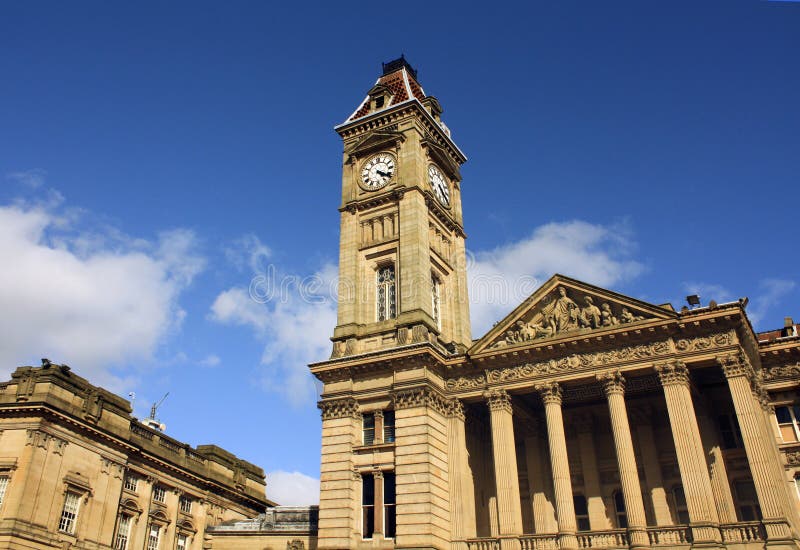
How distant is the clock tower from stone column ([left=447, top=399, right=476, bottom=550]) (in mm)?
4801

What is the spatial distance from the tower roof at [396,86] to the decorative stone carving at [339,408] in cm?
2268

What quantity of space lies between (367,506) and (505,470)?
802 centimetres

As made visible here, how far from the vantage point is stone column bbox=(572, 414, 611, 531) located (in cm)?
4347

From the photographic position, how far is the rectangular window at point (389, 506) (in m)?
41.0

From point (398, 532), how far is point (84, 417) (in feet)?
→ 72.7

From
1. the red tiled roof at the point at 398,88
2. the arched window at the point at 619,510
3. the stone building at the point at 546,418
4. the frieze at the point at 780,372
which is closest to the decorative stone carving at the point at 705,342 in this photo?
the stone building at the point at 546,418

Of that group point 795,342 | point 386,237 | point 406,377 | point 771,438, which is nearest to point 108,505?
point 406,377

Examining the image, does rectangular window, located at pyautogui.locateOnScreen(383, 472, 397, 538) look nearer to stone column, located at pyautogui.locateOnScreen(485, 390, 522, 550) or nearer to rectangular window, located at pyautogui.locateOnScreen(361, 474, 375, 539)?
rectangular window, located at pyautogui.locateOnScreen(361, 474, 375, 539)

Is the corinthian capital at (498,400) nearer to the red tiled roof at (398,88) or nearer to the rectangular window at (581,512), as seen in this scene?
the rectangular window at (581,512)

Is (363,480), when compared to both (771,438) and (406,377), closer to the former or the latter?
(406,377)

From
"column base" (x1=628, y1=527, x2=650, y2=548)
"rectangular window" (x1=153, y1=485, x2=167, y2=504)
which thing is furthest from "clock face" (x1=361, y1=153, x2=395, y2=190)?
"column base" (x1=628, y1=527, x2=650, y2=548)

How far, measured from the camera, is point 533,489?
1764 inches

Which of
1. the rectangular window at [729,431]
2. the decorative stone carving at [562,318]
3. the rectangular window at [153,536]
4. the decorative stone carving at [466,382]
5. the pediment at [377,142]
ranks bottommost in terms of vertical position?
the rectangular window at [153,536]

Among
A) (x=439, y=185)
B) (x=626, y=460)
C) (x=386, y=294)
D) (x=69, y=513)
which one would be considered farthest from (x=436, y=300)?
(x=69, y=513)
